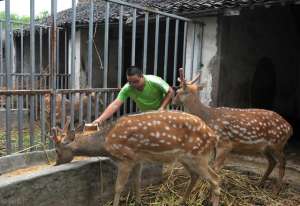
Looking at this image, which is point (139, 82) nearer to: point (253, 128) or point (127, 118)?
point (127, 118)

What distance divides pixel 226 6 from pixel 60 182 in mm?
4660

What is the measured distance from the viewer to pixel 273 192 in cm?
559

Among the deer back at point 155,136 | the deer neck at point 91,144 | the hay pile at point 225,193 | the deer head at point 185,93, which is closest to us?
the deer back at point 155,136

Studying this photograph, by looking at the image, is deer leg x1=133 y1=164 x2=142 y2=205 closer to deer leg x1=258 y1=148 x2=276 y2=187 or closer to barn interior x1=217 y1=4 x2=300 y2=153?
deer leg x1=258 y1=148 x2=276 y2=187

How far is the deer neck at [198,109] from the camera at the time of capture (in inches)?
222

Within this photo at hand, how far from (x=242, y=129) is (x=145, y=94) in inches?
57.5

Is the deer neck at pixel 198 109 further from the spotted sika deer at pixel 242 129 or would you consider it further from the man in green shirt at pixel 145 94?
the man in green shirt at pixel 145 94

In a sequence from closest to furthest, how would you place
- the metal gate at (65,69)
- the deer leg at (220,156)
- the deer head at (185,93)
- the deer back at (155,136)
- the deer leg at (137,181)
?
the deer back at (155,136), the deer leg at (137,181), the metal gate at (65,69), the deer leg at (220,156), the deer head at (185,93)

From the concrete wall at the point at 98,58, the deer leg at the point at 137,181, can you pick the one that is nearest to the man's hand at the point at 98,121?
the deer leg at the point at 137,181

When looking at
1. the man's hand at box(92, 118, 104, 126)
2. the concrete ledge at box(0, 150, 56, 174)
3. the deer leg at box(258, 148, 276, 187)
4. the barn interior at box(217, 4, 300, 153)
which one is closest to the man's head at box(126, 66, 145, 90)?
the man's hand at box(92, 118, 104, 126)

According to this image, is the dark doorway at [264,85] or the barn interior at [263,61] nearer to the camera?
the barn interior at [263,61]

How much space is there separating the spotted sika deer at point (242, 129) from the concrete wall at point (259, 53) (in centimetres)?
246

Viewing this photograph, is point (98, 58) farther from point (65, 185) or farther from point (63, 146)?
point (65, 185)

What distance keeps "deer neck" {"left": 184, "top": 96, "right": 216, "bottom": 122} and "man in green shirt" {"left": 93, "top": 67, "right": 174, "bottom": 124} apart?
0.38 m
